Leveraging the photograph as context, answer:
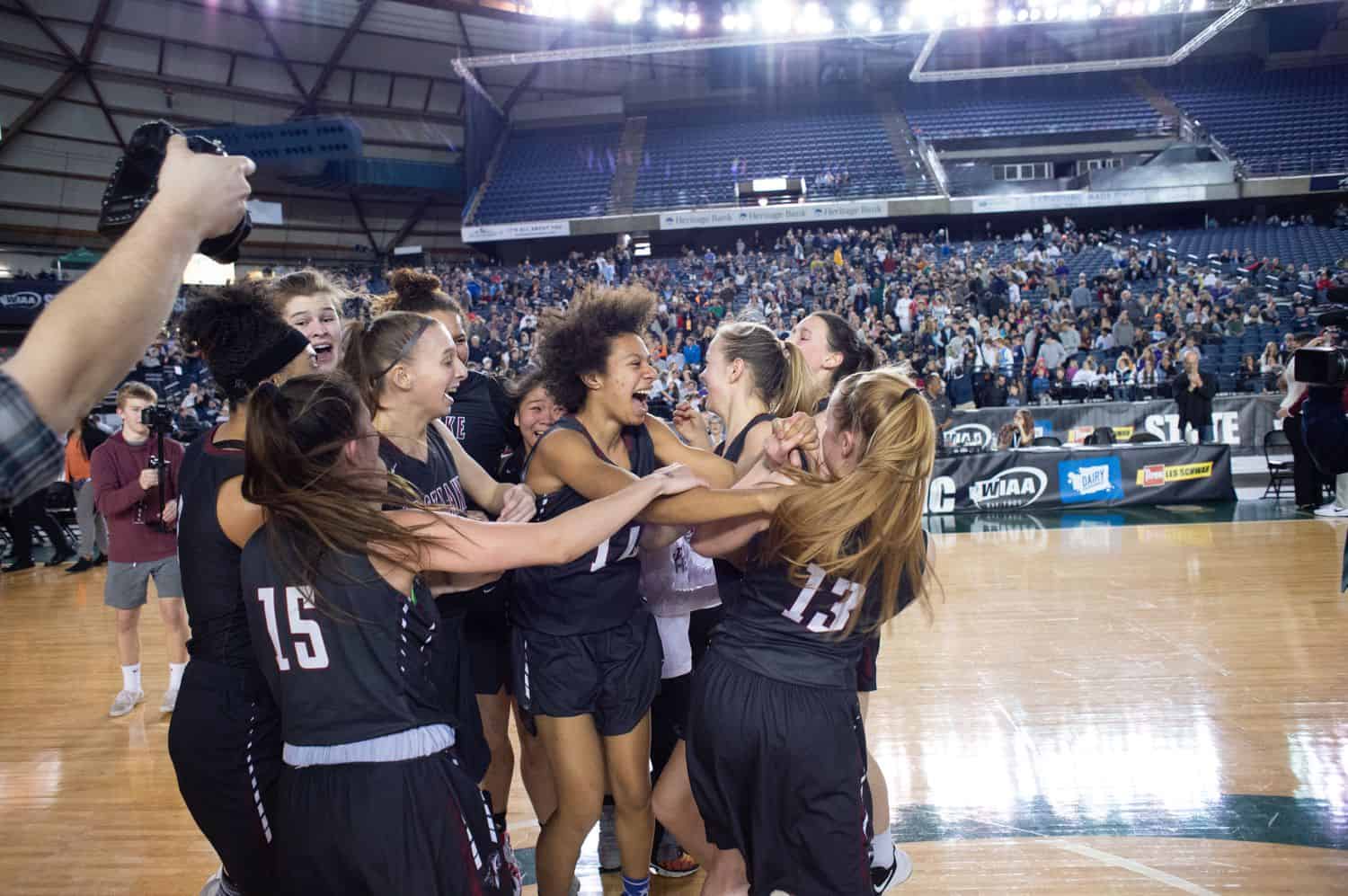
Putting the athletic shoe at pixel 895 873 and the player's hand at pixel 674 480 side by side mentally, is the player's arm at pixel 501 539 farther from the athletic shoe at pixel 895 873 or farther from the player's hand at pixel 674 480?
the athletic shoe at pixel 895 873

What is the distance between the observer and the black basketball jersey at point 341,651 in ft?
6.07

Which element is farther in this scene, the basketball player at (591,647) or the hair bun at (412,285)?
the hair bun at (412,285)

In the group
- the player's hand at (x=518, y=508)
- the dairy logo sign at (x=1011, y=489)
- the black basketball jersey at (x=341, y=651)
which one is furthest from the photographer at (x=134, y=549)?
the dairy logo sign at (x=1011, y=489)

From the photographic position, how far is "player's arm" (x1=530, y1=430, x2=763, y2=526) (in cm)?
241

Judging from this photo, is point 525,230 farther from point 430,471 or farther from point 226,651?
point 226,651

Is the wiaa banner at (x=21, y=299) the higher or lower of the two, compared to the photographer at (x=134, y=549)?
higher

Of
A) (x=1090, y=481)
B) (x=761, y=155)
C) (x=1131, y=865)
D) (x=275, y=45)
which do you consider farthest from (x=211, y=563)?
(x=761, y=155)

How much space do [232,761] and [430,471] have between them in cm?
97

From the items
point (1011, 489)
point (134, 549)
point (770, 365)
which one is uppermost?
point (770, 365)

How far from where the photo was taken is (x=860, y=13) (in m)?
27.5

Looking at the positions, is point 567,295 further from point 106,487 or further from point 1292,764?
point 1292,764

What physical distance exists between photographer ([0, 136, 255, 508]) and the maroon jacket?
4.87m

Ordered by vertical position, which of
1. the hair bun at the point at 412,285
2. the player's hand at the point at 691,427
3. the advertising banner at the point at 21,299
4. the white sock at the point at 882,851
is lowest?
the white sock at the point at 882,851

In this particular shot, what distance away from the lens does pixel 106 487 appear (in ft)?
18.4
